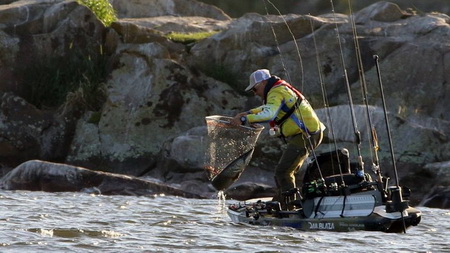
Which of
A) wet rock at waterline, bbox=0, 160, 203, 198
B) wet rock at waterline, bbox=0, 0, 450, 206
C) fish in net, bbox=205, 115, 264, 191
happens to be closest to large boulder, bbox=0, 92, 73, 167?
wet rock at waterline, bbox=0, 0, 450, 206

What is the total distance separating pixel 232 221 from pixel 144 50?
8835mm

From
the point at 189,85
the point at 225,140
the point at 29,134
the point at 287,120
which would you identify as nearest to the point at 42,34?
the point at 29,134

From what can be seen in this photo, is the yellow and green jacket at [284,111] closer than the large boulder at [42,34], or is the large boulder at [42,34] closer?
the yellow and green jacket at [284,111]

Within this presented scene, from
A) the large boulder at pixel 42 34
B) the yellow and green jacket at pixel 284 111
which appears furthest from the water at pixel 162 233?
the large boulder at pixel 42 34

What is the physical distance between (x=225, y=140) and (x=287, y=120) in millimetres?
826

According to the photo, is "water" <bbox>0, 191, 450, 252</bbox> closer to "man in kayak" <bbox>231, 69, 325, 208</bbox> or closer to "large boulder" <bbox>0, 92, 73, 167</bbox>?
"man in kayak" <bbox>231, 69, 325, 208</bbox>

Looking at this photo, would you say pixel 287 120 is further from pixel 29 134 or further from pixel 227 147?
pixel 29 134

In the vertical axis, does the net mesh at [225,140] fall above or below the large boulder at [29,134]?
below

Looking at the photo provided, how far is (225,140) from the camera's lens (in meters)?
14.5

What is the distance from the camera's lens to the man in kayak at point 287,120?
14.3 metres

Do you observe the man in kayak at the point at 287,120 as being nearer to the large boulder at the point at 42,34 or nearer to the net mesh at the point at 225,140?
the net mesh at the point at 225,140

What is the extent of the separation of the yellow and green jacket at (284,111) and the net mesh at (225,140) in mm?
251

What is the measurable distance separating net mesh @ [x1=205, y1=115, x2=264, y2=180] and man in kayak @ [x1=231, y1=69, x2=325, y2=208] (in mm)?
184

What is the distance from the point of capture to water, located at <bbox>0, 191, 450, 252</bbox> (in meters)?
12.0
